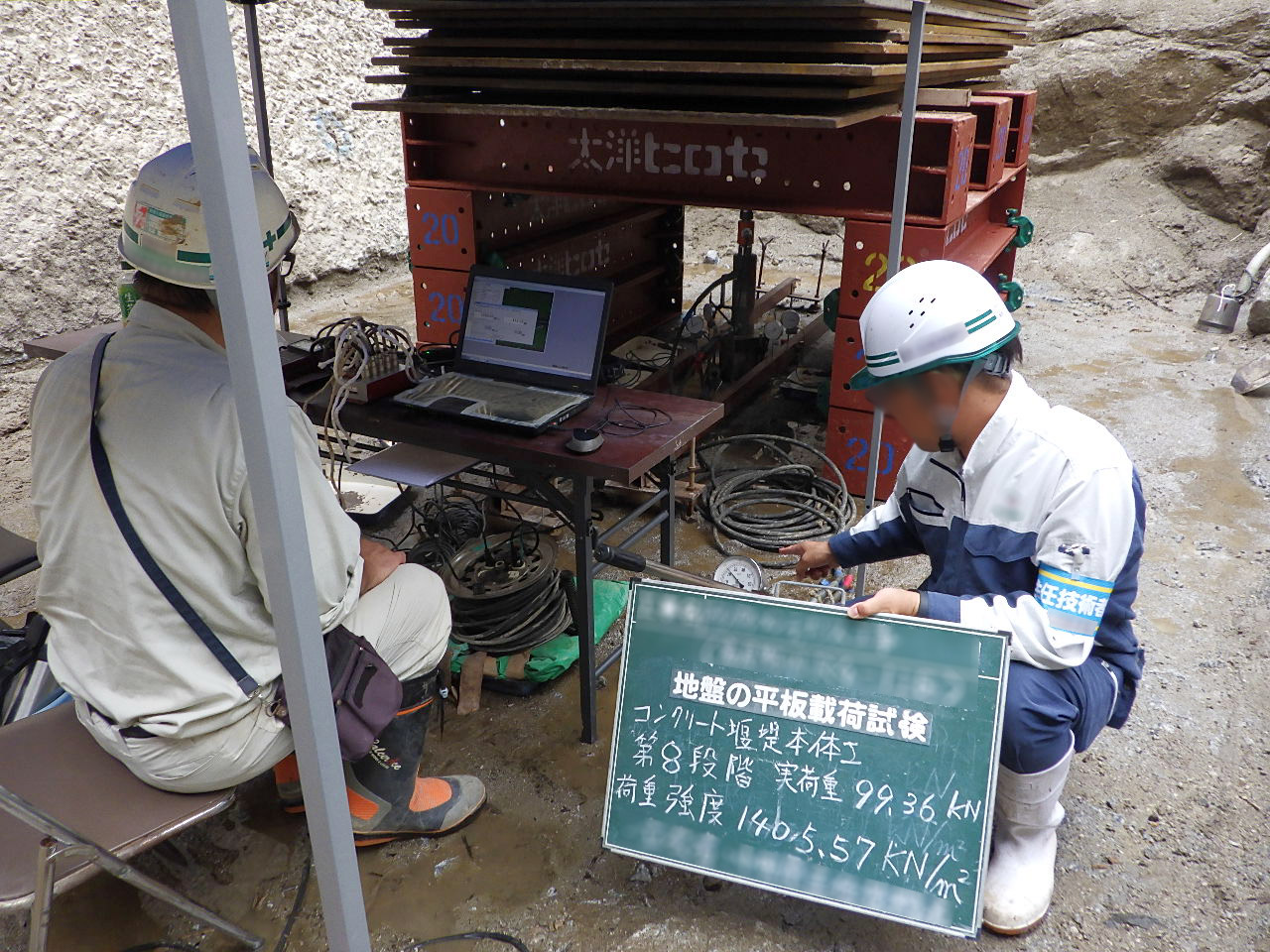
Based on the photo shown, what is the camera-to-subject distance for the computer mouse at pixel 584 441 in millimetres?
2609

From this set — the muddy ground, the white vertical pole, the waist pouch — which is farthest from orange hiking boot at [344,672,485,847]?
the white vertical pole

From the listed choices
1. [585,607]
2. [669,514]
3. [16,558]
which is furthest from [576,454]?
[16,558]

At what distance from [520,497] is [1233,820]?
228 centimetres

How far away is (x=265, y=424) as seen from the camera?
4.65ft

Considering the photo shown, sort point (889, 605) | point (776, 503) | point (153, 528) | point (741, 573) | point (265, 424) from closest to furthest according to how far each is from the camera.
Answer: point (265, 424)
point (153, 528)
point (889, 605)
point (741, 573)
point (776, 503)

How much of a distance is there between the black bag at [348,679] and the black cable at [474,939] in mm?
498

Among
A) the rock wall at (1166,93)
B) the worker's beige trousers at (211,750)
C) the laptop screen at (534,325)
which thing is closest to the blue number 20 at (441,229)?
the laptop screen at (534,325)

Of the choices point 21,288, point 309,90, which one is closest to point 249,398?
point 21,288

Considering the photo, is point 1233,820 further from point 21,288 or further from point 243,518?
point 21,288

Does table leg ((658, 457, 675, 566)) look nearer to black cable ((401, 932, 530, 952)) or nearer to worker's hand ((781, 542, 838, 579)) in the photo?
worker's hand ((781, 542, 838, 579))

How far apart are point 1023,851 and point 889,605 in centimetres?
77

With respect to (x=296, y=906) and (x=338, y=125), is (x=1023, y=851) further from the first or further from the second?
(x=338, y=125)

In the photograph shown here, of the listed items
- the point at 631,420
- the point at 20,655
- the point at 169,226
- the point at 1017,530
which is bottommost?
the point at 20,655

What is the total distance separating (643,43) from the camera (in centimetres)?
363
